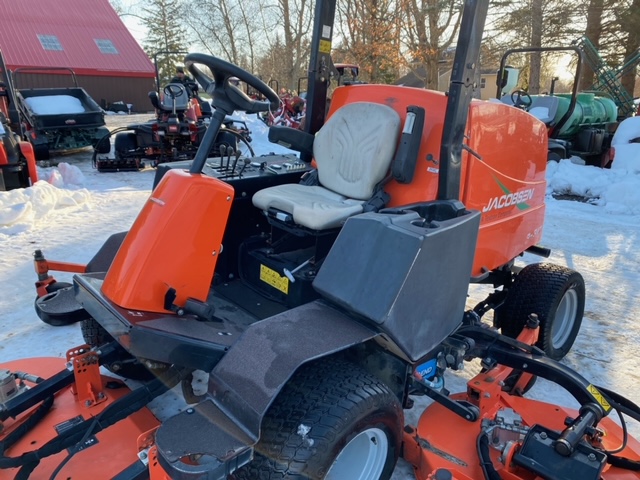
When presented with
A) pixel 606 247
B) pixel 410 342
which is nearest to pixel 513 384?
pixel 410 342

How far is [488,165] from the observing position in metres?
2.44

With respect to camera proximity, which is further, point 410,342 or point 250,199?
point 250,199

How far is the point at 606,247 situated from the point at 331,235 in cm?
406

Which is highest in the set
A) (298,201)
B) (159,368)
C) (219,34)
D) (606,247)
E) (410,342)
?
(219,34)

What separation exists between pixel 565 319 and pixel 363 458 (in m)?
→ 1.92

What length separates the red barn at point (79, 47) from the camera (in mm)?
22369

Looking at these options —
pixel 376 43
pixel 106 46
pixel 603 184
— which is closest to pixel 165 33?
pixel 106 46

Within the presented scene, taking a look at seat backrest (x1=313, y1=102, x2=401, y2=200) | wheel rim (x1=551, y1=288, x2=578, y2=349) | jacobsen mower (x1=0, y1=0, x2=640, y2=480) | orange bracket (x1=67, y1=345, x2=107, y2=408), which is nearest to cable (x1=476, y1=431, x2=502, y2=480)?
jacobsen mower (x1=0, y1=0, x2=640, y2=480)

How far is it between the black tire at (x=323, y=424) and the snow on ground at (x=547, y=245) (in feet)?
1.46

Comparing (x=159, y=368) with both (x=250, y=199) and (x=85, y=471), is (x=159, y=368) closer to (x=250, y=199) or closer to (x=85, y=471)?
(x=85, y=471)

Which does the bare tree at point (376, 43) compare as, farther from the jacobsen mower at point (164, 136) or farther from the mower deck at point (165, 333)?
the mower deck at point (165, 333)

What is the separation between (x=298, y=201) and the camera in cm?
239

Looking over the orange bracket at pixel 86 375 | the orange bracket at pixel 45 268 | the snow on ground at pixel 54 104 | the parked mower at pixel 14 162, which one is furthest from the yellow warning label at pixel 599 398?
the snow on ground at pixel 54 104

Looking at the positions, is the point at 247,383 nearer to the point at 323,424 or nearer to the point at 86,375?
the point at 323,424
